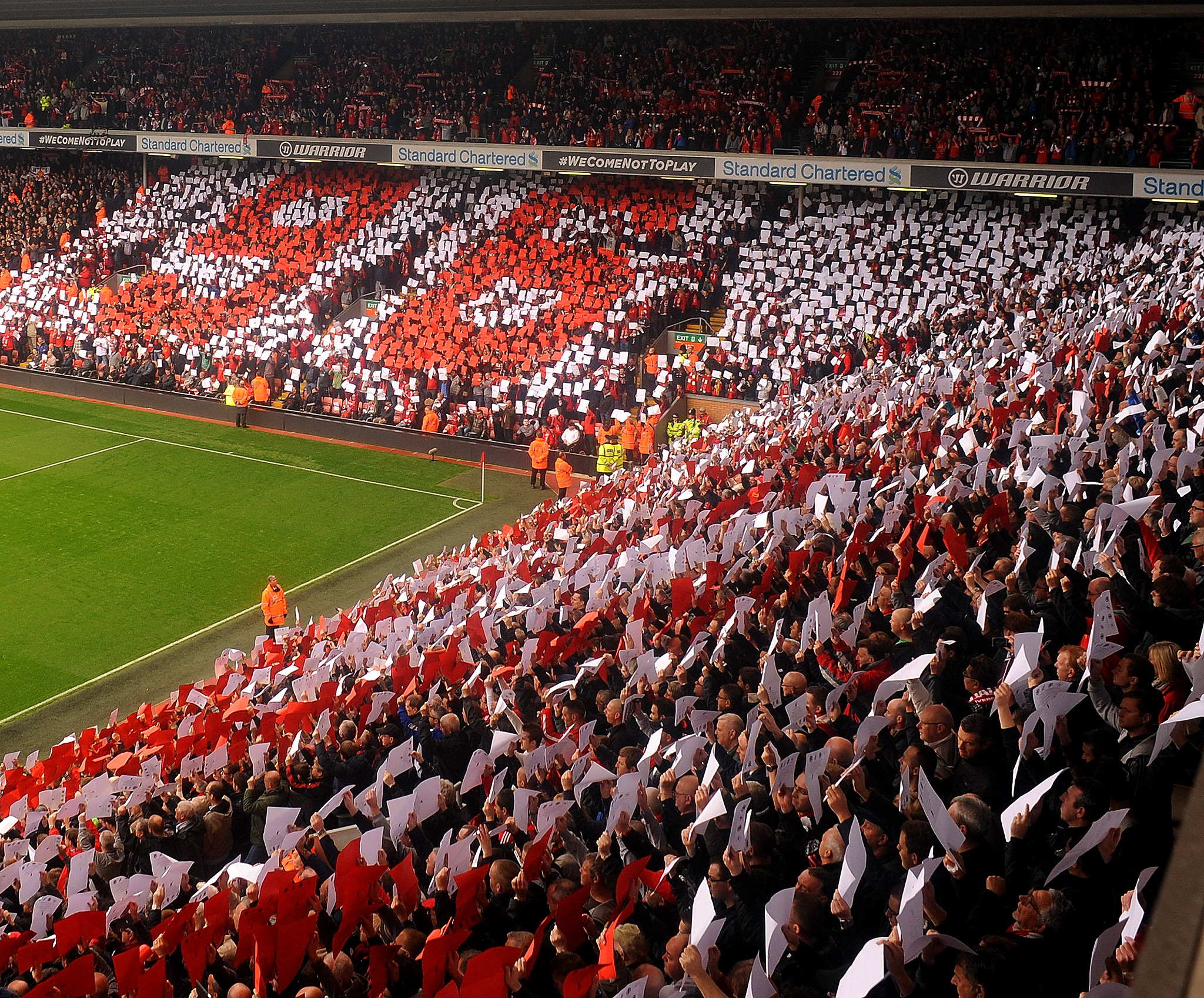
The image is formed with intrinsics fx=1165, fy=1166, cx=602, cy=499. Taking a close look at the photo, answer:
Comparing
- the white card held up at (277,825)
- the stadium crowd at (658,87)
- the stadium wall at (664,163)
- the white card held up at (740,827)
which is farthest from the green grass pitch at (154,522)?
the white card held up at (740,827)

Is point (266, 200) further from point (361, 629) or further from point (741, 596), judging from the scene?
point (741, 596)

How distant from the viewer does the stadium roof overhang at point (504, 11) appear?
2681cm

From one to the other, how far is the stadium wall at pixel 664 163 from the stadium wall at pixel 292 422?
850 centimetres

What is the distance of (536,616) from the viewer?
415 inches

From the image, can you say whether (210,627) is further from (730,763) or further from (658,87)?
(658,87)

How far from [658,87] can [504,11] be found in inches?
183


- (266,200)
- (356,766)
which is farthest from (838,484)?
Answer: (266,200)

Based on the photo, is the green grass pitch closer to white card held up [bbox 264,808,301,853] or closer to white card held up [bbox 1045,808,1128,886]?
white card held up [bbox 264,808,301,853]

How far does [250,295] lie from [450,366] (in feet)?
29.7

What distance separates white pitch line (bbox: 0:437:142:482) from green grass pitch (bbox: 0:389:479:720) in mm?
52

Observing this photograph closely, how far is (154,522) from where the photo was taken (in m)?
21.7

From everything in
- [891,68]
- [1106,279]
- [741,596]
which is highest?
[891,68]

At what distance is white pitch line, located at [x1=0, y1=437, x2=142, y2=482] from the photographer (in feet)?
80.3

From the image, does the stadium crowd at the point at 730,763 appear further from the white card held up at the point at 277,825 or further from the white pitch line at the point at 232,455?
the white pitch line at the point at 232,455
